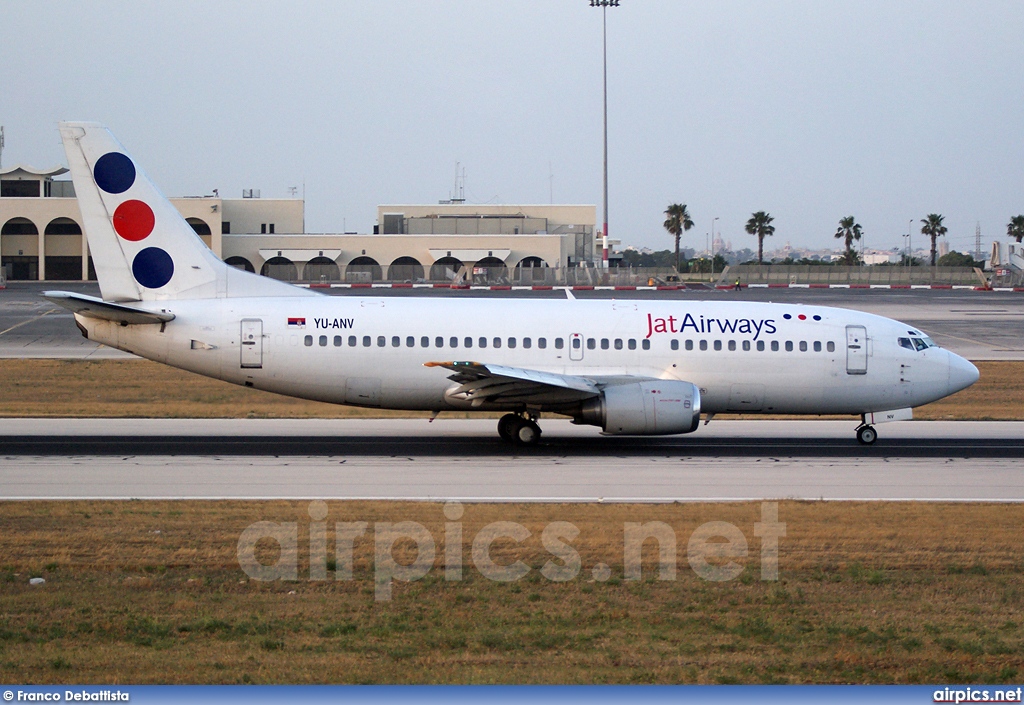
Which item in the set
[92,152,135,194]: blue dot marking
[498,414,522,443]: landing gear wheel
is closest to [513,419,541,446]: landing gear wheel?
[498,414,522,443]: landing gear wheel

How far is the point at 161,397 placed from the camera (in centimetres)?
3347

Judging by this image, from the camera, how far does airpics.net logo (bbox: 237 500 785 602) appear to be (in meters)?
13.3

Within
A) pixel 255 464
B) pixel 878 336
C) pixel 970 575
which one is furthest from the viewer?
pixel 878 336

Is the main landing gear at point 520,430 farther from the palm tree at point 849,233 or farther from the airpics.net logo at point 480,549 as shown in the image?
the palm tree at point 849,233

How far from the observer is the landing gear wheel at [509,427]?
2488cm

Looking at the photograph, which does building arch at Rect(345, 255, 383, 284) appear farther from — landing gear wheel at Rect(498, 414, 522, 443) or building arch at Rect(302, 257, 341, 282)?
landing gear wheel at Rect(498, 414, 522, 443)

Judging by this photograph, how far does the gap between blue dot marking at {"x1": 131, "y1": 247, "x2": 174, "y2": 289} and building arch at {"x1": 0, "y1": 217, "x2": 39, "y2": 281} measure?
7266cm

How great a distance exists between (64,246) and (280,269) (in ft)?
64.9

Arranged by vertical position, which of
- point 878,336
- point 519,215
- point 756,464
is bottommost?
point 756,464

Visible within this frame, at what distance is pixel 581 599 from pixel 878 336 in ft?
52.8

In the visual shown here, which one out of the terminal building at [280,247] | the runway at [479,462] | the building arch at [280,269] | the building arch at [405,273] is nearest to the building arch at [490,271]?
the terminal building at [280,247]

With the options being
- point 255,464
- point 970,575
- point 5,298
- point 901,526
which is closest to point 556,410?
point 255,464

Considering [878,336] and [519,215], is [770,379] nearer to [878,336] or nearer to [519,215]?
[878,336]

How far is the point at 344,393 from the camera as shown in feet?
80.6
